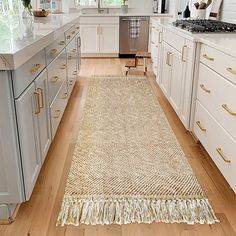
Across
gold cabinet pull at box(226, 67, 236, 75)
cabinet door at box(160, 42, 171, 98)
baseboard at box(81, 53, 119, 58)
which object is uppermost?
gold cabinet pull at box(226, 67, 236, 75)

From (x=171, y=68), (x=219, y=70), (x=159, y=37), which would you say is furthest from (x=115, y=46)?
(x=219, y=70)

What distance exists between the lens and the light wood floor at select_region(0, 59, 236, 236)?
152cm

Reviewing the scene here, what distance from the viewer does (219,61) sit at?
1.90 m

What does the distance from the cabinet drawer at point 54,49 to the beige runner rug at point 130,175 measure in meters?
0.72

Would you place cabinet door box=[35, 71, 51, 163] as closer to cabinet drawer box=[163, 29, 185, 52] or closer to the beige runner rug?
the beige runner rug

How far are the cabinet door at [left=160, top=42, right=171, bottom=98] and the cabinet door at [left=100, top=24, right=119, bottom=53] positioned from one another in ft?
8.63

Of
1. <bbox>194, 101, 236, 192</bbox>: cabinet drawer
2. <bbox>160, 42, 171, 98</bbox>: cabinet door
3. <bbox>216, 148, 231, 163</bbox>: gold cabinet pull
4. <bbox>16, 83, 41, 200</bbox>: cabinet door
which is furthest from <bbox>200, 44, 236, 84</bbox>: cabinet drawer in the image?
<bbox>16, 83, 41, 200</bbox>: cabinet door

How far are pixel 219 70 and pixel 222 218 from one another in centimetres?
91

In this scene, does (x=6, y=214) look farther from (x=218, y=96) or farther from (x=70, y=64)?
(x=70, y=64)

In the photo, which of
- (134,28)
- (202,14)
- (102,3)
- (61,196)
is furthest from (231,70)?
(102,3)

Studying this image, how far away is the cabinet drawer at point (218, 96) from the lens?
5.61 feet

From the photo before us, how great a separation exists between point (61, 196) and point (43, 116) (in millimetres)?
519

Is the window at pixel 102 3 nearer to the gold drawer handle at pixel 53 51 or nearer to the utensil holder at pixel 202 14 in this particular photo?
the utensil holder at pixel 202 14

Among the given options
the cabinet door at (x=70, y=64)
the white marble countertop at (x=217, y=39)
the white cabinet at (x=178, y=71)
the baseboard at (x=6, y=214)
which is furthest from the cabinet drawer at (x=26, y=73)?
the cabinet door at (x=70, y=64)
